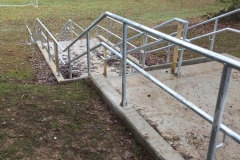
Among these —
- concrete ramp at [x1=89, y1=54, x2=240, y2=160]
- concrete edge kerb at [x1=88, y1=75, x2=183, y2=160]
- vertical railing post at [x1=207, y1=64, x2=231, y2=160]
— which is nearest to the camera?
vertical railing post at [x1=207, y1=64, x2=231, y2=160]

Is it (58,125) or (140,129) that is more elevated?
(140,129)

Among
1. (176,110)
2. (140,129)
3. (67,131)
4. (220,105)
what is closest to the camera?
(220,105)

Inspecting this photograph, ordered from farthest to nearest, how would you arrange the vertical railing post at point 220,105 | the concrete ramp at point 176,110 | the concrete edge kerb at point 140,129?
1. the concrete ramp at point 176,110
2. the concrete edge kerb at point 140,129
3. the vertical railing post at point 220,105

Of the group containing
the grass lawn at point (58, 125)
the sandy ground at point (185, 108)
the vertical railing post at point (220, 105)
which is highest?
the vertical railing post at point (220, 105)

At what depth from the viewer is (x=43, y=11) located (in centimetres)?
1714

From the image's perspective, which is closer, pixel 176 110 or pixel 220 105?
pixel 220 105

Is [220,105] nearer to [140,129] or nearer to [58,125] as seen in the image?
[140,129]

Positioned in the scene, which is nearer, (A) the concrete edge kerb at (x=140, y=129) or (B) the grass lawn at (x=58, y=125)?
(A) the concrete edge kerb at (x=140, y=129)

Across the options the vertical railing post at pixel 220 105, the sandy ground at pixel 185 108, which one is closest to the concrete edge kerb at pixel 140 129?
the sandy ground at pixel 185 108

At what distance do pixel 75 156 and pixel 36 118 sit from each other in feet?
2.77

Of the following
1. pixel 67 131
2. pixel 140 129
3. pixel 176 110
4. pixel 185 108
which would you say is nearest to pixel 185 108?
pixel 185 108

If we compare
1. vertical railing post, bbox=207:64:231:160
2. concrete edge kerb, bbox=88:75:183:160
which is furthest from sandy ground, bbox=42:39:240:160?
vertical railing post, bbox=207:64:231:160

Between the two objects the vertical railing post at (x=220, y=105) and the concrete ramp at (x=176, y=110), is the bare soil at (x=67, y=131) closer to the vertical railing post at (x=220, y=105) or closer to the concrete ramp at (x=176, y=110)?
the concrete ramp at (x=176, y=110)

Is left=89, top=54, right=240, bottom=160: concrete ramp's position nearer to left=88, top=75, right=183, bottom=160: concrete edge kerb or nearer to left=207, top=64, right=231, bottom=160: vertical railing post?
left=88, top=75, right=183, bottom=160: concrete edge kerb
